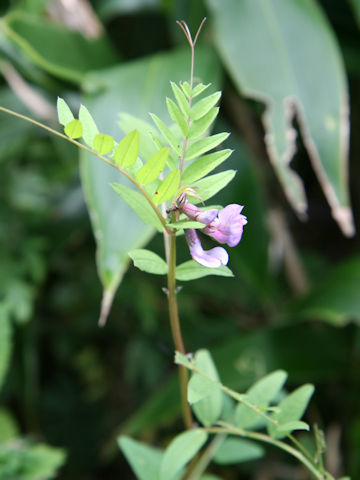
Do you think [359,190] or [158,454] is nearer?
[158,454]

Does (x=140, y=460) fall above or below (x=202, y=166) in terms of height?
below

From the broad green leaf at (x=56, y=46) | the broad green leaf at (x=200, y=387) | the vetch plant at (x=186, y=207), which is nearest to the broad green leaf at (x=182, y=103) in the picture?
the vetch plant at (x=186, y=207)

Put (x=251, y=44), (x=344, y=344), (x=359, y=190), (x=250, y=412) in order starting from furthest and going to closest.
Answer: (x=359, y=190) < (x=344, y=344) < (x=251, y=44) < (x=250, y=412)

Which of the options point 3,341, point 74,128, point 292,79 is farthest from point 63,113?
point 292,79

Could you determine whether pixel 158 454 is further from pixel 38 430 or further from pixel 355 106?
pixel 355 106

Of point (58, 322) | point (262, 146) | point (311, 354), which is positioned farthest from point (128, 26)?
point (311, 354)

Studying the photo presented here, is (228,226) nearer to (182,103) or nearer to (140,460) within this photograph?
(182,103)

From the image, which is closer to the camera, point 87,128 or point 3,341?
point 87,128
